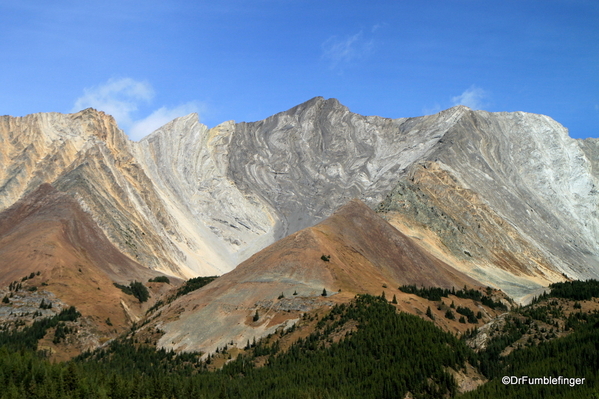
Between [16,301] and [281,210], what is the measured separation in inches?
3829

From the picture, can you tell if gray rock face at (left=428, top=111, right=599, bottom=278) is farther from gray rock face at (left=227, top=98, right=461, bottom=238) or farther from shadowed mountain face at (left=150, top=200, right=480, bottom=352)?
shadowed mountain face at (left=150, top=200, right=480, bottom=352)

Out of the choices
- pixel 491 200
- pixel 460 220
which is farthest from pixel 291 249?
pixel 491 200

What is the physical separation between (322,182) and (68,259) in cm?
9742

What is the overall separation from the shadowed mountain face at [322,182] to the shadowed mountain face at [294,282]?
987 inches

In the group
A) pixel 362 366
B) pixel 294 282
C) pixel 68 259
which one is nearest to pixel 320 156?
pixel 68 259

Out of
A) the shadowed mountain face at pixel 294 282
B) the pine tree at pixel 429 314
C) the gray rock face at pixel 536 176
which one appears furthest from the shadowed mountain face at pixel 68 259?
the gray rock face at pixel 536 176

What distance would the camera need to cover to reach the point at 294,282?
5469 centimetres

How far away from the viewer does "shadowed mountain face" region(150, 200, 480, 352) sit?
162 ft

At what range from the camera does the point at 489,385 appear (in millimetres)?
30344

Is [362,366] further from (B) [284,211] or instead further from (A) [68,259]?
(B) [284,211]

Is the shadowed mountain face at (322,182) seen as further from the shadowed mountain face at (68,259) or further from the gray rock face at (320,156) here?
the shadowed mountain face at (68,259)

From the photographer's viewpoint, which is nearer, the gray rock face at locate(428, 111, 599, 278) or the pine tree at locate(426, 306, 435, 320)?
the pine tree at locate(426, 306, 435, 320)

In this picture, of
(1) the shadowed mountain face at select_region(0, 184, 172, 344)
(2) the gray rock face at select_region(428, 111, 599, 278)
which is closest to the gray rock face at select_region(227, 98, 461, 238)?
(2) the gray rock face at select_region(428, 111, 599, 278)

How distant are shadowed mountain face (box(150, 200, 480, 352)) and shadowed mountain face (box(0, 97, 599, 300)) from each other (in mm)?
25082
